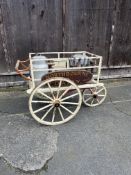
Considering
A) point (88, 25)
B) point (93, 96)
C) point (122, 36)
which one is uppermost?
point (88, 25)

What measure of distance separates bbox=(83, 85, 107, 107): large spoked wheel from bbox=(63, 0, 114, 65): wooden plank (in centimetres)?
95

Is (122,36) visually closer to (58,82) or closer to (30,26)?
(30,26)

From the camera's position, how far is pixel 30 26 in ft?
12.1

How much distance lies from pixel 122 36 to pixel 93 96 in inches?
59.2

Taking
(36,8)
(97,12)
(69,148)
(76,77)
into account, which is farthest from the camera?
(97,12)

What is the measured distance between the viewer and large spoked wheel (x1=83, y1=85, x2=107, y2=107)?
11.2 ft

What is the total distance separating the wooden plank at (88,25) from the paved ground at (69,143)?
1220mm

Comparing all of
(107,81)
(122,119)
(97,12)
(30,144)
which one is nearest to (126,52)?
(107,81)

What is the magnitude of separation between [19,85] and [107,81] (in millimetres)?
1757

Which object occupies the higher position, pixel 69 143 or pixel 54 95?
pixel 54 95

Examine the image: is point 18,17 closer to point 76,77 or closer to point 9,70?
point 9,70

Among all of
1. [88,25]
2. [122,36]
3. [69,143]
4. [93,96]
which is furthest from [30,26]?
[69,143]

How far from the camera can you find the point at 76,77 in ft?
9.60

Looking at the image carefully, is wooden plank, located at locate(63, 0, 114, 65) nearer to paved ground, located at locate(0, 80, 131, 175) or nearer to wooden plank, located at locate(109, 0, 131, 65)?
wooden plank, located at locate(109, 0, 131, 65)
